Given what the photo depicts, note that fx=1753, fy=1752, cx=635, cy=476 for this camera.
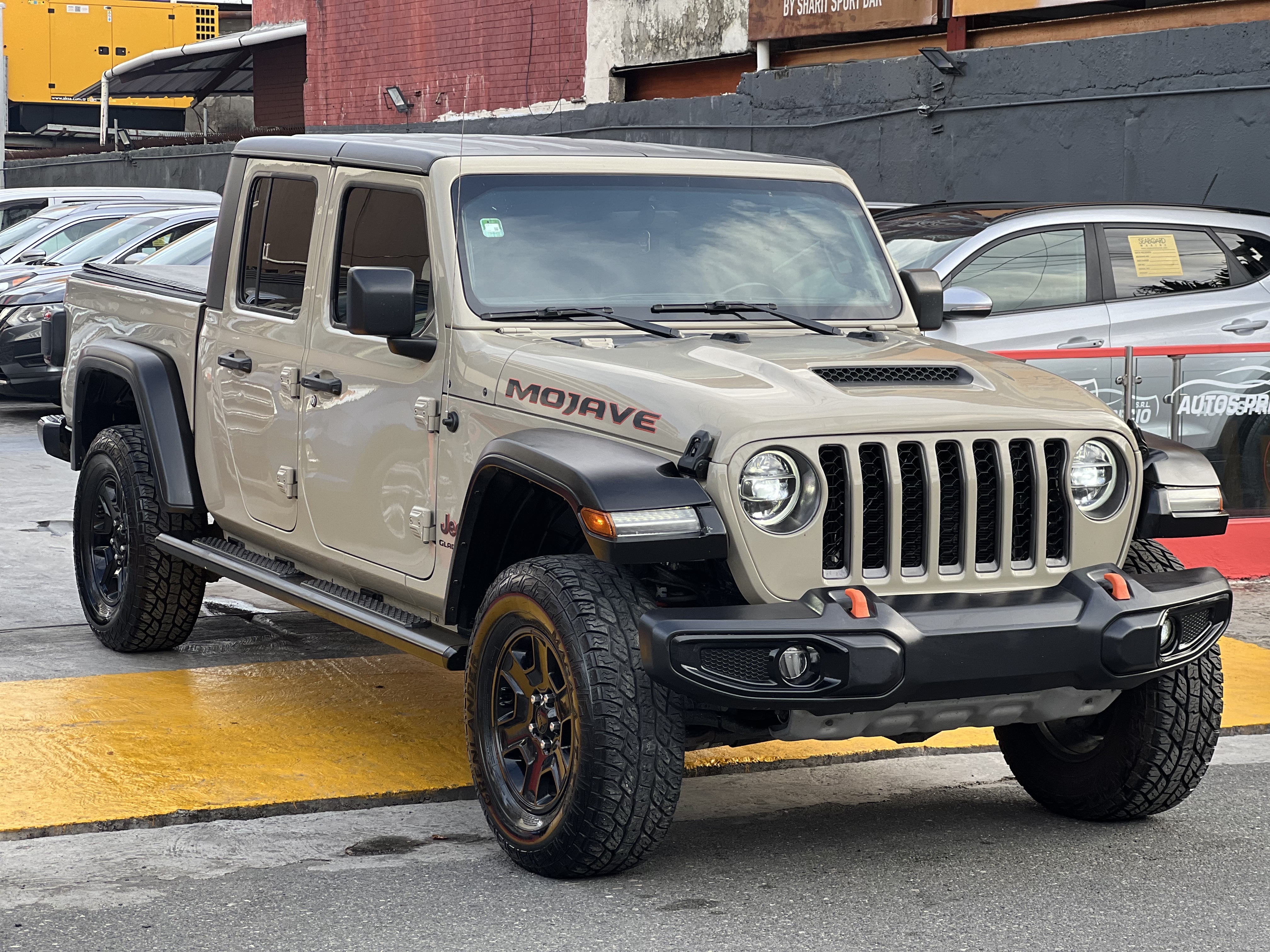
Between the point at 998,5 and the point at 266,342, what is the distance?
9995mm

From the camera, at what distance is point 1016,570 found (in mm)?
4633

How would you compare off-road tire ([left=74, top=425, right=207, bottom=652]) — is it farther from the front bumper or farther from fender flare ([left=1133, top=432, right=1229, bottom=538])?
fender flare ([left=1133, top=432, right=1229, bottom=538])

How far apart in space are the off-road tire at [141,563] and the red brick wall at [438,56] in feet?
45.3

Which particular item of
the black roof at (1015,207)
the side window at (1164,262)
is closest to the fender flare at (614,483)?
the black roof at (1015,207)

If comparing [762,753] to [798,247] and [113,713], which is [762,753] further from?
[113,713]

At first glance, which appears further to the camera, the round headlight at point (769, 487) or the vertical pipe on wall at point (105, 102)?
the vertical pipe on wall at point (105, 102)

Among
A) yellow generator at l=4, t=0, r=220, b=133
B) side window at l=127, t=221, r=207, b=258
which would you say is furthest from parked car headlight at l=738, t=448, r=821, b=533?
yellow generator at l=4, t=0, r=220, b=133

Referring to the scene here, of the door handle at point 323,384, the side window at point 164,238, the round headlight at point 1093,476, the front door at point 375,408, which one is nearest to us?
the round headlight at point 1093,476

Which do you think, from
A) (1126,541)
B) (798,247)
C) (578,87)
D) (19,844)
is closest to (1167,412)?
(798,247)

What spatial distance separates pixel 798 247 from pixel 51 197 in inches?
589

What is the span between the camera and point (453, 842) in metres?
5.05

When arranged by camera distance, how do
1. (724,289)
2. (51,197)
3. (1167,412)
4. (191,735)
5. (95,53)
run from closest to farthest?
(724,289) < (191,735) < (1167,412) < (51,197) < (95,53)

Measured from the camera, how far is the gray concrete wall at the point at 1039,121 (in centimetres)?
1266

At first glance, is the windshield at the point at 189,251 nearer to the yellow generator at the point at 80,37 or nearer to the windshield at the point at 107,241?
the windshield at the point at 107,241
